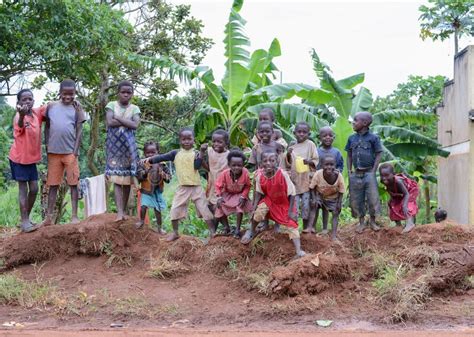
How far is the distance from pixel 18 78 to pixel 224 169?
14.1ft

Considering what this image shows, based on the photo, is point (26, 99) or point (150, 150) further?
point (150, 150)

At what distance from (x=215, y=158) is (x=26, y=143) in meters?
2.29

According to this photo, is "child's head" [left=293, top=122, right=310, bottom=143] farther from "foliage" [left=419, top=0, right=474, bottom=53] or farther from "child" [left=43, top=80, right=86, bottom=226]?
"foliage" [left=419, top=0, right=474, bottom=53]

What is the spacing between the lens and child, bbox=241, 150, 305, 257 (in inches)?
256

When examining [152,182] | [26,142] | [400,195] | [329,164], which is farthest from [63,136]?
[400,195]

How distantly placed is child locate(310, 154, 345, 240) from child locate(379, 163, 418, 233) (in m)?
0.61

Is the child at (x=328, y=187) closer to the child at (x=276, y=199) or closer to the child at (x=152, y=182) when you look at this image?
the child at (x=276, y=199)

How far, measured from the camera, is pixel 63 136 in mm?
7125

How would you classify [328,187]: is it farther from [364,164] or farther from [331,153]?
[364,164]

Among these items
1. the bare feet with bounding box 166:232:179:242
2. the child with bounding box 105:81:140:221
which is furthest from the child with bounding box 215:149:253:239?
the child with bounding box 105:81:140:221

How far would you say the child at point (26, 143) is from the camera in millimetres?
7013

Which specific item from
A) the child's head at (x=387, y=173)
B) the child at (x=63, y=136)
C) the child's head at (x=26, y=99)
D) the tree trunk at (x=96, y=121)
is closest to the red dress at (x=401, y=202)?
the child's head at (x=387, y=173)

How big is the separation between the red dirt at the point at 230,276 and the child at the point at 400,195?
22cm

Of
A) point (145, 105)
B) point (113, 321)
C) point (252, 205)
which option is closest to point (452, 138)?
point (145, 105)
